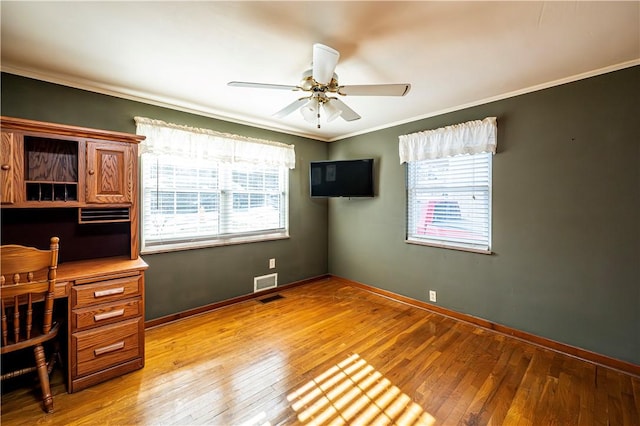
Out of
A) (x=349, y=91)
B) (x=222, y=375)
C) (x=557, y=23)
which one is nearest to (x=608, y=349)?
(x=557, y=23)

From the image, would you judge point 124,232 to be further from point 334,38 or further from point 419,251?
point 419,251

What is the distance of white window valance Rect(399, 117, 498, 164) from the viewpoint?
2.76 metres

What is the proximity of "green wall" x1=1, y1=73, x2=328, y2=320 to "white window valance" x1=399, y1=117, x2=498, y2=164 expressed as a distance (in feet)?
5.22

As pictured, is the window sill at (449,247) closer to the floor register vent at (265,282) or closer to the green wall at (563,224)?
the green wall at (563,224)

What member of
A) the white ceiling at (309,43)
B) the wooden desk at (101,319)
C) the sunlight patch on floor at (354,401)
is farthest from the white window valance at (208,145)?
the sunlight patch on floor at (354,401)

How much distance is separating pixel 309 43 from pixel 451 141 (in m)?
1.97

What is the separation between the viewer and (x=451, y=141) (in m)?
3.03

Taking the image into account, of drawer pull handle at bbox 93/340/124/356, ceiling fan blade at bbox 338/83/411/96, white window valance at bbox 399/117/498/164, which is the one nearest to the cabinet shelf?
drawer pull handle at bbox 93/340/124/356

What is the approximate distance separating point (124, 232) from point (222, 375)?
5.49ft

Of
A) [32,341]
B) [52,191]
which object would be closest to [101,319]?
[32,341]

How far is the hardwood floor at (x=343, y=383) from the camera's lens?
169 cm

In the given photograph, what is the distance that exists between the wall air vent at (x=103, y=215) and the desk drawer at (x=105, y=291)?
56 centimetres

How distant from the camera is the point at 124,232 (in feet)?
8.71

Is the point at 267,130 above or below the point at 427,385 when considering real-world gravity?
above
